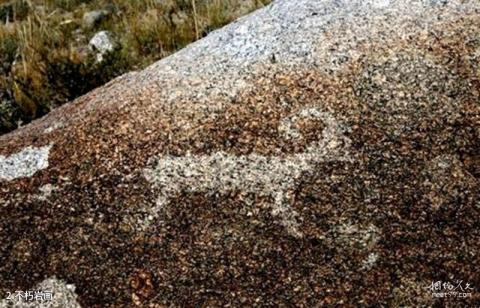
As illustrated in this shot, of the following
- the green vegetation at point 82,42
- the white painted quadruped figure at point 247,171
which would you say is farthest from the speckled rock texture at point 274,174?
the green vegetation at point 82,42

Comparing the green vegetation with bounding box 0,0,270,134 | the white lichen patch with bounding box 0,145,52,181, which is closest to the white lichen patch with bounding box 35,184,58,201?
the white lichen patch with bounding box 0,145,52,181

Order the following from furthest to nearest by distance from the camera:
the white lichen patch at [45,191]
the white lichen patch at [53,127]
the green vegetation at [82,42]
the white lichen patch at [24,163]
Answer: the green vegetation at [82,42] → the white lichen patch at [53,127] → the white lichen patch at [24,163] → the white lichen patch at [45,191]

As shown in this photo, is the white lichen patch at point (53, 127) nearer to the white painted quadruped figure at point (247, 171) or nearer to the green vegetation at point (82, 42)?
the white painted quadruped figure at point (247, 171)

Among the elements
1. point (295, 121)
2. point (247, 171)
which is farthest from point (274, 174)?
point (295, 121)

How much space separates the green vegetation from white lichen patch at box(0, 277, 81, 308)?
2859 mm

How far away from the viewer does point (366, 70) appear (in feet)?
12.9

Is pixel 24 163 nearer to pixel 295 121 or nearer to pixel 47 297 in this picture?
pixel 47 297

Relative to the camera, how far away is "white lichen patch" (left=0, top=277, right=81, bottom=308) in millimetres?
3031

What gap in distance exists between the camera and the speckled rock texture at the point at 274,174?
303cm

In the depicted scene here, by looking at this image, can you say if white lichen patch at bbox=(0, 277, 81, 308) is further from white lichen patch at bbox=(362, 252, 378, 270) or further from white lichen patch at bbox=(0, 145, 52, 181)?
white lichen patch at bbox=(362, 252, 378, 270)

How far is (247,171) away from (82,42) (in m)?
5.41

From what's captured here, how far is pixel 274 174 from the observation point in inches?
136

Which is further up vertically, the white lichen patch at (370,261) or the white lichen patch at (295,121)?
the white lichen patch at (295,121)

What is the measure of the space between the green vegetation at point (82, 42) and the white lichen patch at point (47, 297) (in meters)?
2.86
